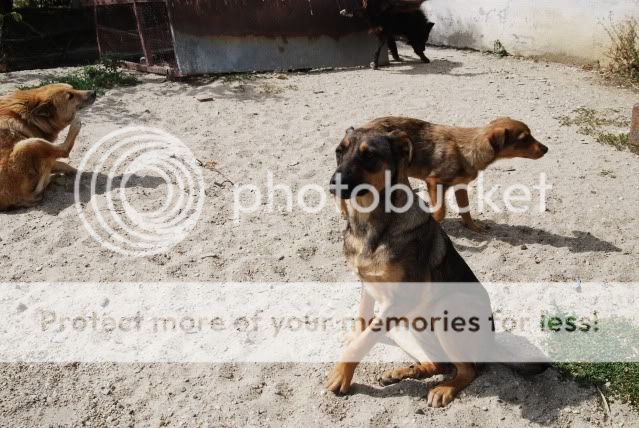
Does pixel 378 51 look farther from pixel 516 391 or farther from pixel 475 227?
pixel 516 391

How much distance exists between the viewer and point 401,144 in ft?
10.3

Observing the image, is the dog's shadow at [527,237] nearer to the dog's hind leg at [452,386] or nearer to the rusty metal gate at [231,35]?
the dog's hind leg at [452,386]

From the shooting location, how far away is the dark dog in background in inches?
405

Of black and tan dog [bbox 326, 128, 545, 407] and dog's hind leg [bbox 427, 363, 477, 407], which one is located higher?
black and tan dog [bbox 326, 128, 545, 407]

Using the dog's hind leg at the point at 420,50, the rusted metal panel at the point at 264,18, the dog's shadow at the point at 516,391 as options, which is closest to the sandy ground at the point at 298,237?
the dog's shadow at the point at 516,391

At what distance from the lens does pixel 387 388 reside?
341 cm

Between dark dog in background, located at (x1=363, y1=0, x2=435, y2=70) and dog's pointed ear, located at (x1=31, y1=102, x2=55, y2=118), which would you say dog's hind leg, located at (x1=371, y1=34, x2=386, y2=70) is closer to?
A: dark dog in background, located at (x1=363, y1=0, x2=435, y2=70)

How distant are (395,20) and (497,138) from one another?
6170 mm

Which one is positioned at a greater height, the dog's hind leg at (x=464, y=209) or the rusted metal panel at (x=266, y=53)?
the rusted metal panel at (x=266, y=53)

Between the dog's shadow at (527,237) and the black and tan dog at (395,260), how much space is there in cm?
176

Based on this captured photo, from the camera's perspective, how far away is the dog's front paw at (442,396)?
3.21m

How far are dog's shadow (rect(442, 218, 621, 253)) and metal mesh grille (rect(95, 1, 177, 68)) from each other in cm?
666

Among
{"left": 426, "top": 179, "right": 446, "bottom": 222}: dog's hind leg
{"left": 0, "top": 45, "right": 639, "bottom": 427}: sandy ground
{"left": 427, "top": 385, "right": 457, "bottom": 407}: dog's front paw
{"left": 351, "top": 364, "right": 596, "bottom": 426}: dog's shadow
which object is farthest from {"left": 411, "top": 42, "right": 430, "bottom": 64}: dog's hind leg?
{"left": 427, "top": 385, "right": 457, "bottom": 407}: dog's front paw

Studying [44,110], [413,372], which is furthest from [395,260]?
[44,110]
